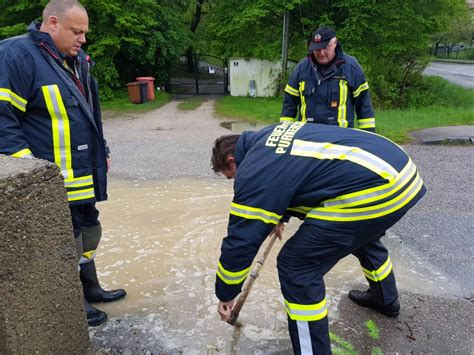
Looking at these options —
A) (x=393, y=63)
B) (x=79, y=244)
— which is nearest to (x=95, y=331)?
(x=79, y=244)

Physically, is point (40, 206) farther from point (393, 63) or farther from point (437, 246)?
point (393, 63)

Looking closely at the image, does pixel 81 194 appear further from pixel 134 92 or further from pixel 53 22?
pixel 134 92

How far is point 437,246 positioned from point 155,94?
45.5 feet

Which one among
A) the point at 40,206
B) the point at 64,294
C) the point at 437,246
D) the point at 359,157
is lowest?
the point at 437,246

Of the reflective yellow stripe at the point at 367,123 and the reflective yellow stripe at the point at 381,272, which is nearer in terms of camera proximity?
the reflective yellow stripe at the point at 381,272

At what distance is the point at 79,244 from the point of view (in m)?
2.77

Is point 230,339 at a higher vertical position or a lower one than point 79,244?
lower

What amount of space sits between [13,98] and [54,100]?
0.20 meters

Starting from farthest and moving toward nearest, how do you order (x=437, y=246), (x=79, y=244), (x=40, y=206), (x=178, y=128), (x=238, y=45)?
1. (x=238, y=45)
2. (x=178, y=128)
3. (x=437, y=246)
4. (x=79, y=244)
5. (x=40, y=206)

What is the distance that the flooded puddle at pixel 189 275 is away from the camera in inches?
112

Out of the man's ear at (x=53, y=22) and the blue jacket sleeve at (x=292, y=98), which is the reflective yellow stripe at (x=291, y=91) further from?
the man's ear at (x=53, y=22)

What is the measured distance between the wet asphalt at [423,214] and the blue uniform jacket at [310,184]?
1041 mm

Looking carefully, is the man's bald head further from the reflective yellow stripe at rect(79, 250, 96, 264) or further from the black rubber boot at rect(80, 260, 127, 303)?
the black rubber boot at rect(80, 260, 127, 303)

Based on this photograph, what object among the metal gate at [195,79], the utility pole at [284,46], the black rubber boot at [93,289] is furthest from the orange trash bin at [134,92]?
the black rubber boot at [93,289]
